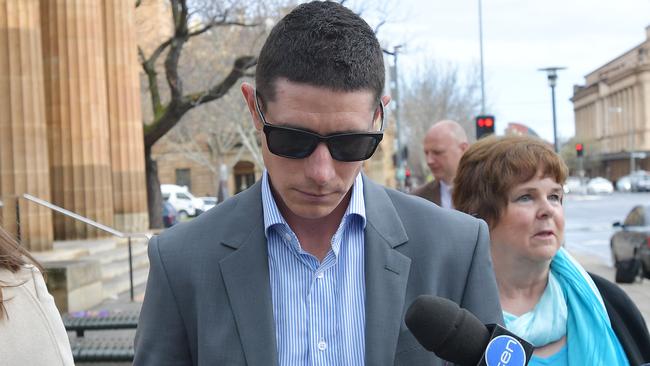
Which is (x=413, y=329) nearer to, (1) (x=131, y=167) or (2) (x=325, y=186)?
(2) (x=325, y=186)

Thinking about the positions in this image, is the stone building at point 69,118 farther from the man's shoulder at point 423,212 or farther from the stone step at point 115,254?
the man's shoulder at point 423,212

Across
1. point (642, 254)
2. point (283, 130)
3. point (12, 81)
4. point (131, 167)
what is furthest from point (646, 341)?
point (131, 167)

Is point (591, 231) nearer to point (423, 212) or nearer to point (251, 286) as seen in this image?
point (423, 212)

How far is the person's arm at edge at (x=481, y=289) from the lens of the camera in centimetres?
212

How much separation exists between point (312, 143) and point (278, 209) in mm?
291

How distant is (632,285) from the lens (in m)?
14.6

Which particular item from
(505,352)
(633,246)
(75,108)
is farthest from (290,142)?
(75,108)

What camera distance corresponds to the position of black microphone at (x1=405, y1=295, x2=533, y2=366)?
1673 mm

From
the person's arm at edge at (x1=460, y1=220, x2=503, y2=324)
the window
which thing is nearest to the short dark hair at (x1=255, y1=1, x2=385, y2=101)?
the person's arm at edge at (x1=460, y1=220, x2=503, y2=324)

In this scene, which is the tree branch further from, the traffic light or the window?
the window

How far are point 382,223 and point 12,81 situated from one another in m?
12.8

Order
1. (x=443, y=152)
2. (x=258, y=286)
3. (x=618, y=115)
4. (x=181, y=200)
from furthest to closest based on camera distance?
1. (x=618, y=115)
2. (x=181, y=200)
3. (x=443, y=152)
4. (x=258, y=286)

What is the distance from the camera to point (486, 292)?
2137 mm

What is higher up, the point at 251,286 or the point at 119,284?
the point at 251,286
